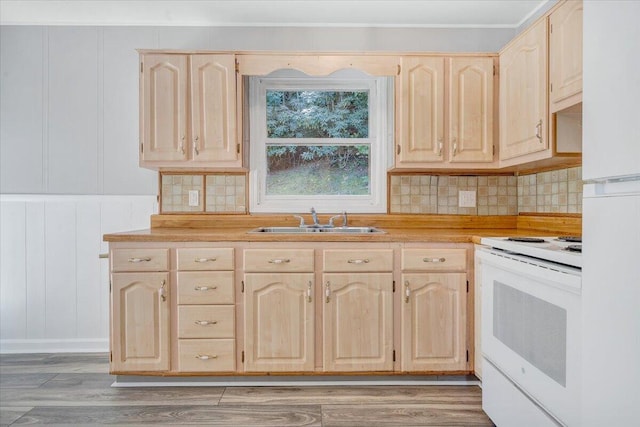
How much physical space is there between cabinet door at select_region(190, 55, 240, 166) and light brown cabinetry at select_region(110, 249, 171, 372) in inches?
26.3

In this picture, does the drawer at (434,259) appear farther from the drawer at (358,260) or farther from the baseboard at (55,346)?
the baseboard at (55,346)

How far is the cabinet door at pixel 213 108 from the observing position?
240cm

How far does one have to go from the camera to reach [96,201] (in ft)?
9.04

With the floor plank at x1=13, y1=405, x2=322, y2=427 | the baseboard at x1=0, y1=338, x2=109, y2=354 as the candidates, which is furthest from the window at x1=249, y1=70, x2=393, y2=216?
the baseboard at x1=0, y1=338, x2=109, y2=354

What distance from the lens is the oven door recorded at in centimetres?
119

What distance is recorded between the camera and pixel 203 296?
2.14 metres

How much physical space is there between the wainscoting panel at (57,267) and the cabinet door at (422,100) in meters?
1.75

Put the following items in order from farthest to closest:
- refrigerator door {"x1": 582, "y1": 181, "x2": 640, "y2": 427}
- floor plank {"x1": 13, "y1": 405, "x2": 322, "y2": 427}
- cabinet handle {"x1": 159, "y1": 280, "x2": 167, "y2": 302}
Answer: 1. cabinet handle {"x1": 159, "y1": 280, "x2": 167, "y2": 302}
2. floor plank {"x1": 13, "y1": 405, "x2": 322, "y2": 427}
3. refrigerator door {"x1": 582, "y1": 181, "x2": 640, "y2": 427}

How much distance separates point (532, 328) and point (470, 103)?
1480 mm

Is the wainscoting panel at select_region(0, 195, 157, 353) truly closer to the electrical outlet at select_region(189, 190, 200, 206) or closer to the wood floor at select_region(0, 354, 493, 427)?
the electrical outlet at select_region(189, 190, 200, 206)

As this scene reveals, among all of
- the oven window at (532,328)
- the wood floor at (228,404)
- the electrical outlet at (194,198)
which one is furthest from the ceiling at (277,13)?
the wood floor at (228,404)

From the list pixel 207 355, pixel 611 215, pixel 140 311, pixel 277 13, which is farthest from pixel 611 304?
pixel 277 13

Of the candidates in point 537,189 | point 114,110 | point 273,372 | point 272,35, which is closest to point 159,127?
point 114,110

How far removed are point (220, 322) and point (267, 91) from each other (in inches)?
62.4
